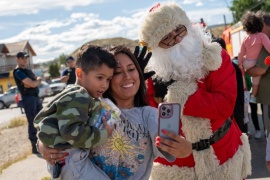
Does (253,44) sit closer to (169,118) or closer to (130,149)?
(130,149)

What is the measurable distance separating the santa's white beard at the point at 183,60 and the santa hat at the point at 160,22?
9 cm

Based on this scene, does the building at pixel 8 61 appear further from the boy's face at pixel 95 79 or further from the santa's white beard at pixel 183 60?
the boy's face at pixel 95 79

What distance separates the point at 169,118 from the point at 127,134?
0.37 metres

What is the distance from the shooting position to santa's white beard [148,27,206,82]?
256 centimetres

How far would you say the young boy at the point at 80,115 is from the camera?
1789 mm

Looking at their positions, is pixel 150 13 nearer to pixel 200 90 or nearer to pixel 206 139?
pixel 200 90

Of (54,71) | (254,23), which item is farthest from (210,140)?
(54,71)

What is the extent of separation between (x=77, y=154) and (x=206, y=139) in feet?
3.21

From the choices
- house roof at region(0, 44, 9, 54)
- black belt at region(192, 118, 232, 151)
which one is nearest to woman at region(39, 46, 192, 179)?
black belt at region(192, 118, 232, 151)

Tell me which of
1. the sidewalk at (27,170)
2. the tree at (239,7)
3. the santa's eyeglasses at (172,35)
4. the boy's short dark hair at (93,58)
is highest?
the tree at (239,7)

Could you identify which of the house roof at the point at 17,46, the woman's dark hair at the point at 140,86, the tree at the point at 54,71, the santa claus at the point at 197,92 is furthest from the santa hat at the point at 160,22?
the tree at the point at 54,71

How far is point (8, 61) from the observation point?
192 feet

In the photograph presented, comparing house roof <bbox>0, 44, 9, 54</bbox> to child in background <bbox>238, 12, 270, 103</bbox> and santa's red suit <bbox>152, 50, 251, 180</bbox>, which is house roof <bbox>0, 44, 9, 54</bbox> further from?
santa's red suit <bbox>152, 50, 251, 180</bbox>

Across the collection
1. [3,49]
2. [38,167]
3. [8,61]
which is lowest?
[38,167]
